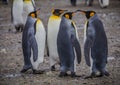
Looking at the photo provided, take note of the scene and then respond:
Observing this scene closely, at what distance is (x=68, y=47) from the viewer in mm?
5273

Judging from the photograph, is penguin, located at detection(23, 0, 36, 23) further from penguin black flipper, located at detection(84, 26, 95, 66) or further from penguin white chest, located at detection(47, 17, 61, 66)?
penguin black flipper, located at detection(84, 26, 95, 66)

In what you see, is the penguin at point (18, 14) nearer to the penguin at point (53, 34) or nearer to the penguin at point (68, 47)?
the penguin at point (53, 34)

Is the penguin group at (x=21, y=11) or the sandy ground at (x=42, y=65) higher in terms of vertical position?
the penguin group at (x=21, y=11)

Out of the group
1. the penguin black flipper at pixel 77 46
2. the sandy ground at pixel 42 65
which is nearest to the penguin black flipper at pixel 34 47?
the sandy ground at pixel 42 65

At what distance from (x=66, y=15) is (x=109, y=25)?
4.54 meters

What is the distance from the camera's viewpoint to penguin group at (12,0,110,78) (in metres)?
5.20

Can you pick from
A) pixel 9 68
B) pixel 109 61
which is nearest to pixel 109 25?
pixel 109 61

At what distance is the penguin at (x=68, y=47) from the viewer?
525 cm

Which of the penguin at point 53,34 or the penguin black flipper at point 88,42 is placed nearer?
the penguin black flipper at point 88,42

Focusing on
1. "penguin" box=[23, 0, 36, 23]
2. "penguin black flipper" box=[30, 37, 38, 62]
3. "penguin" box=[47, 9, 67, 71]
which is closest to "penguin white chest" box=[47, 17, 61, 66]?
"penguin" box=[47, 9, 67, 71]

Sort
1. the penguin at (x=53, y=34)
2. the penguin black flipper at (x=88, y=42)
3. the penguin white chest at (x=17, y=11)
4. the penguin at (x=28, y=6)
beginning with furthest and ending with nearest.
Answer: the penguin white chest at (x=17, y=11)
the penguin at (x=28, y=6)
the penguin at (x=53, y=34)
the penguin black flipper at (x=88, y=42)

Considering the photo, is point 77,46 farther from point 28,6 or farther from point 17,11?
point 17,11

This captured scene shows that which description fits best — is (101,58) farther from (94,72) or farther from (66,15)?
(66,15)

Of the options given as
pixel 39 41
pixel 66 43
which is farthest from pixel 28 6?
pixel 66 43
